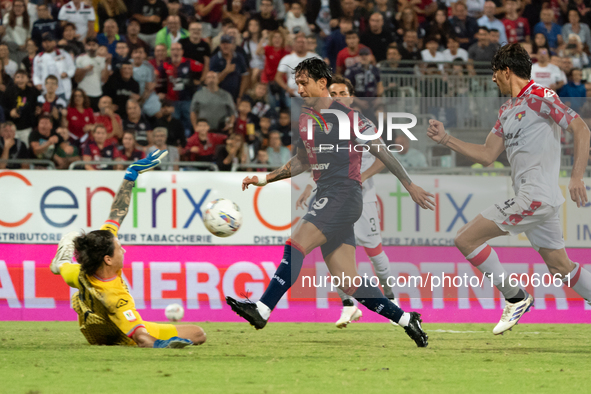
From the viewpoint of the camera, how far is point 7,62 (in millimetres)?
12883

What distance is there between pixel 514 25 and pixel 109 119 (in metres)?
7.56

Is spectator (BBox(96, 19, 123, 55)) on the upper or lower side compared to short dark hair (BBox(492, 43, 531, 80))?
upper

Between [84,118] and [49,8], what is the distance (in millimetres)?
2829

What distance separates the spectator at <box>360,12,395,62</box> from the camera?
13547mm

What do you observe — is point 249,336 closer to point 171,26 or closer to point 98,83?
point 98,83

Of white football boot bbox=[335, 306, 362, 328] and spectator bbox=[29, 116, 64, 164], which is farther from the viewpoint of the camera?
spectator bbox=[29, 116, 64, 164]

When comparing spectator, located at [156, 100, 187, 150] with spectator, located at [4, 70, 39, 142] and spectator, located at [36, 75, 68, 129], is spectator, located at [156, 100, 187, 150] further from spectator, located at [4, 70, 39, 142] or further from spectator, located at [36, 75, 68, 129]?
spectator, located at [4, 70, 39, 142]

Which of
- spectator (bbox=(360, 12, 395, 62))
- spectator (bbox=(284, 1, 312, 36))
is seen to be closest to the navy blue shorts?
spectator (bbox=(360, 12, 395, 62))

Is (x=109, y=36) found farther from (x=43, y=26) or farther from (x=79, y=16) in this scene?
(x=43, y=26)

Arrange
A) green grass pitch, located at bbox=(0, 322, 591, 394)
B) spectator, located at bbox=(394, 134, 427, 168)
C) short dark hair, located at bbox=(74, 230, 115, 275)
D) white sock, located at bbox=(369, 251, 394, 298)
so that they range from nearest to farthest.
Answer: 1. green grass pitch, located at bbox=(0, 322, 591, 394)
2. short dark hair, located at bbox=(74, 230, 115, 275)
3. white sock, located at bbox=(369, 251, 394, 298)
4. spectator, located at bbox=(394, 134, 427, 168)

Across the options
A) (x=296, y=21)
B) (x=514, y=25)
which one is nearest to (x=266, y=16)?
(x=296, y=21)

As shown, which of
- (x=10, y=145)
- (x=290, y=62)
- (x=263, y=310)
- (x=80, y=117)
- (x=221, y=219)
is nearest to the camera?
(x=263, y=310)

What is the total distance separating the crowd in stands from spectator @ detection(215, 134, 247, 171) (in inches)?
0.8

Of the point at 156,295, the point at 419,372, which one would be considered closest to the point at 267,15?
the point at 156,295
